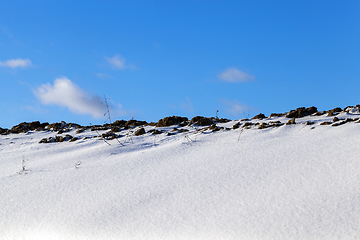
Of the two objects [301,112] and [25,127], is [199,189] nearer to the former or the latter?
[301,112]

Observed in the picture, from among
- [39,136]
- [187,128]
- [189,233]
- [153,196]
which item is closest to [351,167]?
[189,233]

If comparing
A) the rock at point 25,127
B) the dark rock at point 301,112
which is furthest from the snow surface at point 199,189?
the rock at point 25,127

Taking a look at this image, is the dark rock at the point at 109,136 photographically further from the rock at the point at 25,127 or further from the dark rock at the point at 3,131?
the dark rock at the point at 3,131

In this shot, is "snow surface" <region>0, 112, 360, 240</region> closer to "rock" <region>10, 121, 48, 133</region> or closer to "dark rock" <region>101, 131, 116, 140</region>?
"dark rock" <region>101, 131, 116, 140</region>

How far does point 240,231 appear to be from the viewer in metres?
2.32

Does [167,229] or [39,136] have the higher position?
[39,136]

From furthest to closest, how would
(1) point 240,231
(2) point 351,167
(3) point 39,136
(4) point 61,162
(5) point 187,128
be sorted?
(3) point 39,136 < (5) point 187,128 < (4) point 61,162 < (2) point 351,167 < (1) point 240,231

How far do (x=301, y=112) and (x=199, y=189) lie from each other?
347 cm

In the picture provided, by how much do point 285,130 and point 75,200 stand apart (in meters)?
3.11

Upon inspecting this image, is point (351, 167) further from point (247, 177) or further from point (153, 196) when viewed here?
point (153, 196)

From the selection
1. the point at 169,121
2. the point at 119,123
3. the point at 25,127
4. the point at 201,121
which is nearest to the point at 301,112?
the point at 201,121

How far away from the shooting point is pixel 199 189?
307 cm

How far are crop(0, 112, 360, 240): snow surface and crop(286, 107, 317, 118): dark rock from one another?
→ 984 mm

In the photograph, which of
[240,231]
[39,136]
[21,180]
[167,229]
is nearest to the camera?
[240,231]
